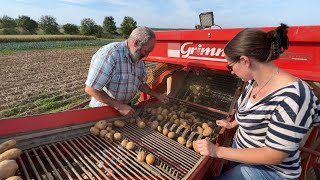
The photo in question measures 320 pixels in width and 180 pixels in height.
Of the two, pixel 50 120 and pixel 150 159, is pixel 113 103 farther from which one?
pixel 150 159

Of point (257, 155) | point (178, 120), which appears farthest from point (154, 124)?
point (257, 155)

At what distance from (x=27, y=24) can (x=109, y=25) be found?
23973mm

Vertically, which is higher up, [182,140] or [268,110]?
[268,110]

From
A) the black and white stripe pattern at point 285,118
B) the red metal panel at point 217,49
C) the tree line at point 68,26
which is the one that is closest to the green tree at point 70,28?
the tree line at point 68,26

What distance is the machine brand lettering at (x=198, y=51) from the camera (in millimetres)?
3086

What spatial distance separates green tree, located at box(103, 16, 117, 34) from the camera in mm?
80375

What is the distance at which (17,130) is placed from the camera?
2084mm

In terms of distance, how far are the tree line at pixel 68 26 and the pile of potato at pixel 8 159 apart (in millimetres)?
73832

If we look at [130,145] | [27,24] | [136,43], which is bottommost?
[130,145]

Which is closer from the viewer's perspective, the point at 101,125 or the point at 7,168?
the point at 7,168

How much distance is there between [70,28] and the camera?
2926 inches

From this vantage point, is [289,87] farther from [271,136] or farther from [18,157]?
[18,157]

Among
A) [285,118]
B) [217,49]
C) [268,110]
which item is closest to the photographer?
[285,118]

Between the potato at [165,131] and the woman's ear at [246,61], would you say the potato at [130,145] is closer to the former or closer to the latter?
the potato at [165,131]
